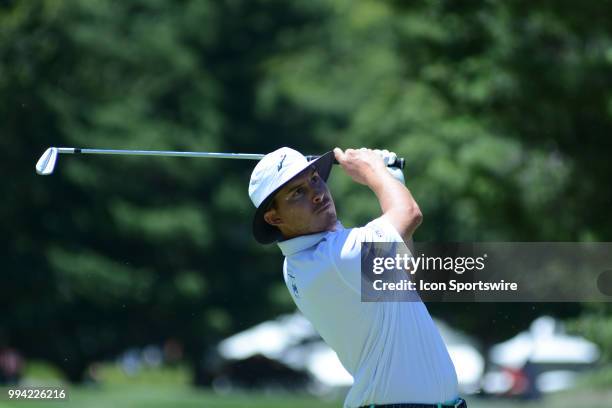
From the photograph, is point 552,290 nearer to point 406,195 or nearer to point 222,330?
point 406,195

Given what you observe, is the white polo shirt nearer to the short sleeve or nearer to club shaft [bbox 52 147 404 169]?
the short sleeve

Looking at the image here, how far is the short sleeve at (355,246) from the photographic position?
4344 mm

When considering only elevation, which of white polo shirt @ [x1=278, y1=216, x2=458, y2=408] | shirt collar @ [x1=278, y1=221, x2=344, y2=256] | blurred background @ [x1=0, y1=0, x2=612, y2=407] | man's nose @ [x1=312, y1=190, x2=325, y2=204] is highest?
blurred background @ [x1=0, y1=0, x2=612, y2=407]

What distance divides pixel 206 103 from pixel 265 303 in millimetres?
5803

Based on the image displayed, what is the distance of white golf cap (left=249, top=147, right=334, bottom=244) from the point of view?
452 centimetres

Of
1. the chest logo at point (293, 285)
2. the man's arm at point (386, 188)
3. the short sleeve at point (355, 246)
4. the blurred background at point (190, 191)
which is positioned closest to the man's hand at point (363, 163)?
the man's arm at point (386, 188)

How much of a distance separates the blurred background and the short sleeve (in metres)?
18.5

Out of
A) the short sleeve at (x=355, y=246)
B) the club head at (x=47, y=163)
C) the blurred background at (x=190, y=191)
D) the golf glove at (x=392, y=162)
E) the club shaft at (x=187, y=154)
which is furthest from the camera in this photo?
the blurred background at (x=190, y=191)

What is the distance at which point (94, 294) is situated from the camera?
32.9m

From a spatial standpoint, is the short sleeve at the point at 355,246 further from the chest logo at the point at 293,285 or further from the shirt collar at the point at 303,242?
the chest logo at the point at 293,285

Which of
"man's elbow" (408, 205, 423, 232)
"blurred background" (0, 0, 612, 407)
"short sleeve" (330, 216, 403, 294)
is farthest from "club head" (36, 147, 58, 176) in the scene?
"blurred background" (0, 0, 612, 407)

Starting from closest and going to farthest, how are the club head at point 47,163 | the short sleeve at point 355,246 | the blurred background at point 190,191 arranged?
the short sleeve at point 355,246, the club head at point 47,163, the blurred background at point 190,191

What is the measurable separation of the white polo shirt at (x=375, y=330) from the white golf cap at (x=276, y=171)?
0.25m

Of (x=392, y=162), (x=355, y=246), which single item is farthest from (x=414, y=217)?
(x=392, y=162)
